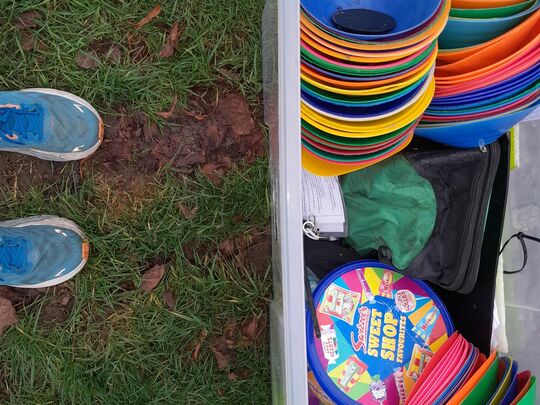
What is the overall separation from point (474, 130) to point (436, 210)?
17 cm

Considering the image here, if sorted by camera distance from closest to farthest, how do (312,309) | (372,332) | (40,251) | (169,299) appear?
(312,309)
(372,332)
(40,251)
(169,299)

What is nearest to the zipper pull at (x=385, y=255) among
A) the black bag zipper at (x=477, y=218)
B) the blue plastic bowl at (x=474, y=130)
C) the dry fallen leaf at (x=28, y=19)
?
the black bag zipper at (x=477, y=218)

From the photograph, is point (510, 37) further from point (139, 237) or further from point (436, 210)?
point (139, 237)

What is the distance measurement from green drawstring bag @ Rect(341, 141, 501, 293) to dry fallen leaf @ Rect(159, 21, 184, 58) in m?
0.61

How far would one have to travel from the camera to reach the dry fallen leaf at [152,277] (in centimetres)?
119

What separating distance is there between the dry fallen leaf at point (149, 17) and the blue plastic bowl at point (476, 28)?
695mm

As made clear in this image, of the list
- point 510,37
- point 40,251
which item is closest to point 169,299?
point 40,251

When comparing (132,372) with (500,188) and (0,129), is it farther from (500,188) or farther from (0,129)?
(500,188)

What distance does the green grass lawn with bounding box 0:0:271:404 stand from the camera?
1173mm

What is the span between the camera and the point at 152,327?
120 centimetres

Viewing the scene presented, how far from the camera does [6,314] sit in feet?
3.76

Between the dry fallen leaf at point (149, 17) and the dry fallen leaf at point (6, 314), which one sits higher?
the dry fallen leaf at point (149, 17)

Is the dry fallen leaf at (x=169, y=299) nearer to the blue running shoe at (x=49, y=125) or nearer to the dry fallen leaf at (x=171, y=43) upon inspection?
the blue running shoe at (x=49, y=125)

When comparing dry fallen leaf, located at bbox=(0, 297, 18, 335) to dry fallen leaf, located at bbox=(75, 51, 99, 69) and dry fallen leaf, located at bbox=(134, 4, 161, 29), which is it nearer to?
dry fallen leaf, located at bbox=(75, 51, 99, 69)
